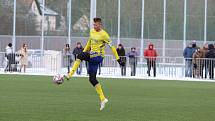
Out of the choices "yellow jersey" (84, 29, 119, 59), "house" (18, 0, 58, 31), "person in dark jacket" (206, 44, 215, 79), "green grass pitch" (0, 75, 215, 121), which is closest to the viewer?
"green grass pitch" (0, 75, 215, 121)

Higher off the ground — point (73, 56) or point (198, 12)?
point (198, 12)

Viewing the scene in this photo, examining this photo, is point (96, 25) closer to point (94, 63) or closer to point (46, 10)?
point (94, 63)

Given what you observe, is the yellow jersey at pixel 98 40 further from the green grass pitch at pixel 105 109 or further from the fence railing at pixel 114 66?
the fence railing at pixel 114 66

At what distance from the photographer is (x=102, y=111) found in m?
12.9

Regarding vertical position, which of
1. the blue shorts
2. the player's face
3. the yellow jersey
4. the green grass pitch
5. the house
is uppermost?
the house

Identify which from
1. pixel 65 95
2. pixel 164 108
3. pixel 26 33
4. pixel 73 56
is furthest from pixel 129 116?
pixel 26 33

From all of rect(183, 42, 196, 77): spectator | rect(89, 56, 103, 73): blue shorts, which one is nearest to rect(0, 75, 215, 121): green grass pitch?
rect(89, 56, 103, 73): blue shorts

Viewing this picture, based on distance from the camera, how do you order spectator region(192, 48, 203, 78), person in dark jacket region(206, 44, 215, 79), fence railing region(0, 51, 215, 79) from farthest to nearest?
fence railing region(0, 51, 215, 79) → spectator region(192, 48, 203, 78) → person in dark jacket region(206, 44, 215, 79)

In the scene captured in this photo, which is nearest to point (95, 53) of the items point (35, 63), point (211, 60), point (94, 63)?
point (94, 63)

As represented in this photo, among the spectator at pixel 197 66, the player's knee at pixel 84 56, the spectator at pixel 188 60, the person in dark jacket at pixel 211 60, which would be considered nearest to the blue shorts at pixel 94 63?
the player's knee at pixel 84 56

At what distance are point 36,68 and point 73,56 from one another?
208cm

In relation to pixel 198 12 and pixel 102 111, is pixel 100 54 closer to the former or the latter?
pixel 102 111

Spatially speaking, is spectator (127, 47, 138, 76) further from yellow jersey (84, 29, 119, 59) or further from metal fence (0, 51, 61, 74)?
yellow jersey (84, 29, 119, 59)

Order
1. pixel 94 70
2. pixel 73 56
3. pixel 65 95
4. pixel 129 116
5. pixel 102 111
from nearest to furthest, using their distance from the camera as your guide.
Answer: pixel 129 116 → pixel 102 111 → pixel 94 70 → pixel 65 95 → pixel 73 56
